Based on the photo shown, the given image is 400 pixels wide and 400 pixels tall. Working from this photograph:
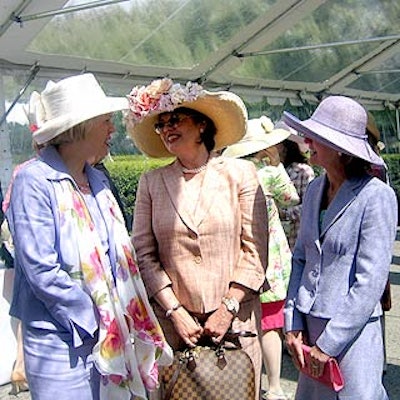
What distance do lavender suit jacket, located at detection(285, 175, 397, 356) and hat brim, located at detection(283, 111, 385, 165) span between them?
88 mm

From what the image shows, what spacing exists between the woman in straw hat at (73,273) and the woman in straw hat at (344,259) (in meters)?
0.56

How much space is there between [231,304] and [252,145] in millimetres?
1487

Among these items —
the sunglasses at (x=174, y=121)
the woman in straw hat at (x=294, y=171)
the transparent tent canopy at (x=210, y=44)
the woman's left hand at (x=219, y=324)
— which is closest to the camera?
the woman's left hand at (x=219, y=324)

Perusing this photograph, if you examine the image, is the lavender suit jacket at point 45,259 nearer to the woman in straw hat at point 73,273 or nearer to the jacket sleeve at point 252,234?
the woman in straw hat at point 73,273

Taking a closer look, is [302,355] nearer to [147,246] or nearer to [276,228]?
[147,246]

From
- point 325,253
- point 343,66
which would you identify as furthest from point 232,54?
point 325,253

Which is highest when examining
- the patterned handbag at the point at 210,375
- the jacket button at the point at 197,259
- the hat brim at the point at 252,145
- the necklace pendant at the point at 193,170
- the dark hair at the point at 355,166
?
the hat brim at the point at 252,145

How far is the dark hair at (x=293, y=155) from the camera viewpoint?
13.4ft

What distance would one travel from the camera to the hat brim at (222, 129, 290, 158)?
11.7 ft

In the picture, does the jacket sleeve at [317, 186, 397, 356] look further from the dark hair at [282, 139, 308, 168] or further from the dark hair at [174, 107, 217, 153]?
the dark hair at [282, 139, 308, 168]

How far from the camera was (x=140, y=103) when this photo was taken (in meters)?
2.34

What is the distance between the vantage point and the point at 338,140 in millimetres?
2053

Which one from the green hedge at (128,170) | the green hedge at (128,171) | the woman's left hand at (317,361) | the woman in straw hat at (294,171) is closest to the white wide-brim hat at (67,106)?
the woman's left hand at (317,361)

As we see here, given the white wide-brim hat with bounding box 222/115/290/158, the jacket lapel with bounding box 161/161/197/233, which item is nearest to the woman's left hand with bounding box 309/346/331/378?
A: the jacket lapel with bounding box 161/161/197/233
